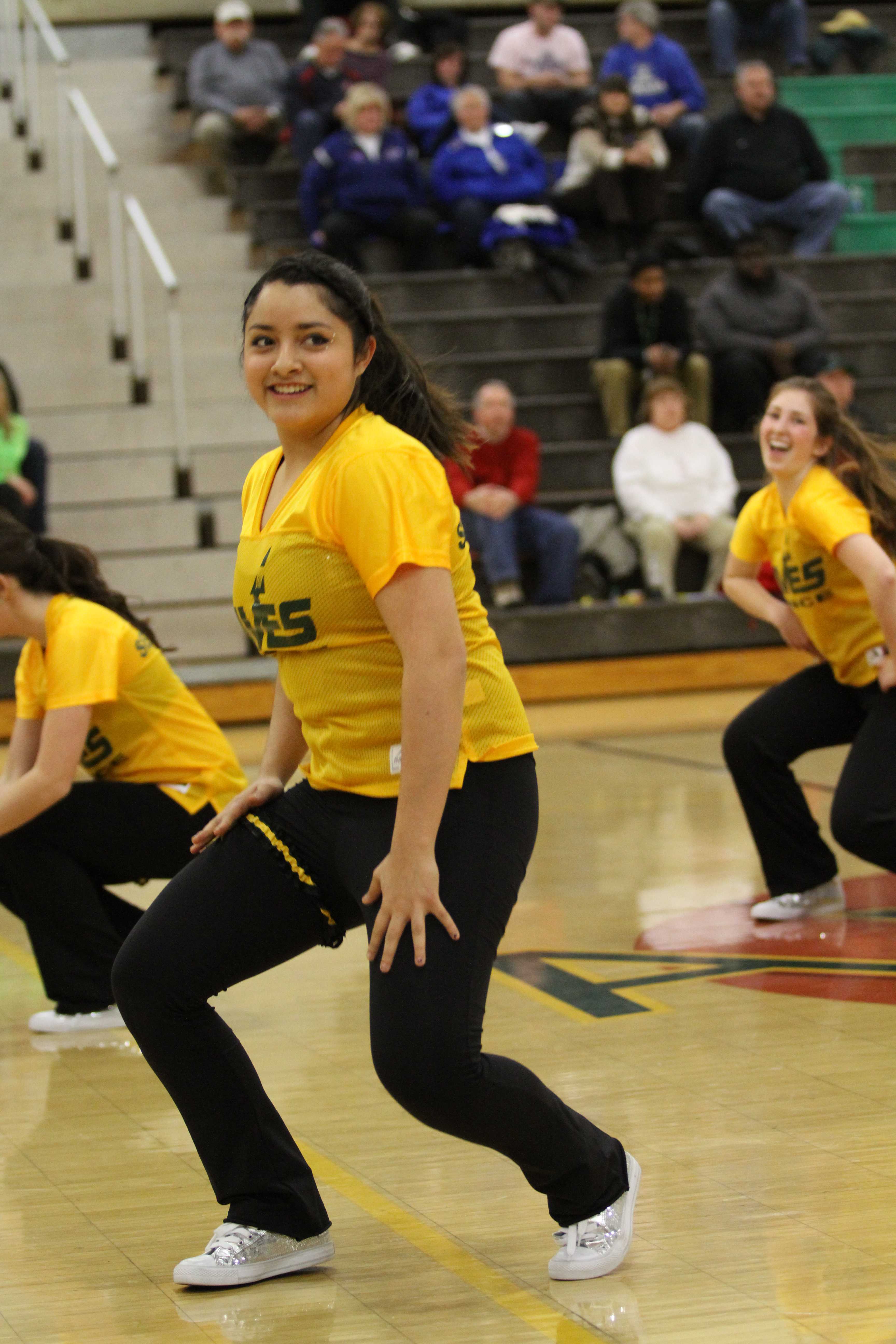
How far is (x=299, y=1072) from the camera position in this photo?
12.2 feet

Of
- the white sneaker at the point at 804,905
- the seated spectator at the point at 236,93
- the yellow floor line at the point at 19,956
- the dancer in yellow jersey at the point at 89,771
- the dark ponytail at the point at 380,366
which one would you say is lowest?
the yellow floor line at the point at 19,956

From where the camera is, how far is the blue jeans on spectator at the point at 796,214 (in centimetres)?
1187

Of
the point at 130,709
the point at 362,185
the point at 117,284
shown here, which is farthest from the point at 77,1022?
the point at 362,185

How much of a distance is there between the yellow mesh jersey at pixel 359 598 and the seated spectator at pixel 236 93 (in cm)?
1017

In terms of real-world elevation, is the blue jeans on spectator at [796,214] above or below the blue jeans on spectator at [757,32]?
below

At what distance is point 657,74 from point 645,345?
2.97 meters

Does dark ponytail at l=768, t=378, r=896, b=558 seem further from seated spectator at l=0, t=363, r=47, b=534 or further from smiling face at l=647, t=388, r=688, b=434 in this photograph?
seated spectator at l=0, t=363, r=47, b=534

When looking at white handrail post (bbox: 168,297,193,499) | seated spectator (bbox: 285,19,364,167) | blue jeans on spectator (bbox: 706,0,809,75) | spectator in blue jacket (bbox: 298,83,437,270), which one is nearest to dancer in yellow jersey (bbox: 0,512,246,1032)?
white handrail post (bbox: 168,297,193,499)

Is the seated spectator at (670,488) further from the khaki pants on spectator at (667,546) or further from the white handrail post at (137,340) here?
the white handrail post at (137,340)

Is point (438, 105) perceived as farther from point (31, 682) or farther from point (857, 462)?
point (31, 682)

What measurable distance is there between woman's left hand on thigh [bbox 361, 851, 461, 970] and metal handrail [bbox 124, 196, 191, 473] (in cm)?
777

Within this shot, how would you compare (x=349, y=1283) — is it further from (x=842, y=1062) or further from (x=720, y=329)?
(x=720, y=329)

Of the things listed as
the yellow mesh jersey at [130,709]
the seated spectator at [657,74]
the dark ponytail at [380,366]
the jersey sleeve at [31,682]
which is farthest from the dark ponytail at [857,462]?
the seated spectator at [657,74]

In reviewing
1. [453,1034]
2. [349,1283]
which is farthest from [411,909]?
[349,1283]
